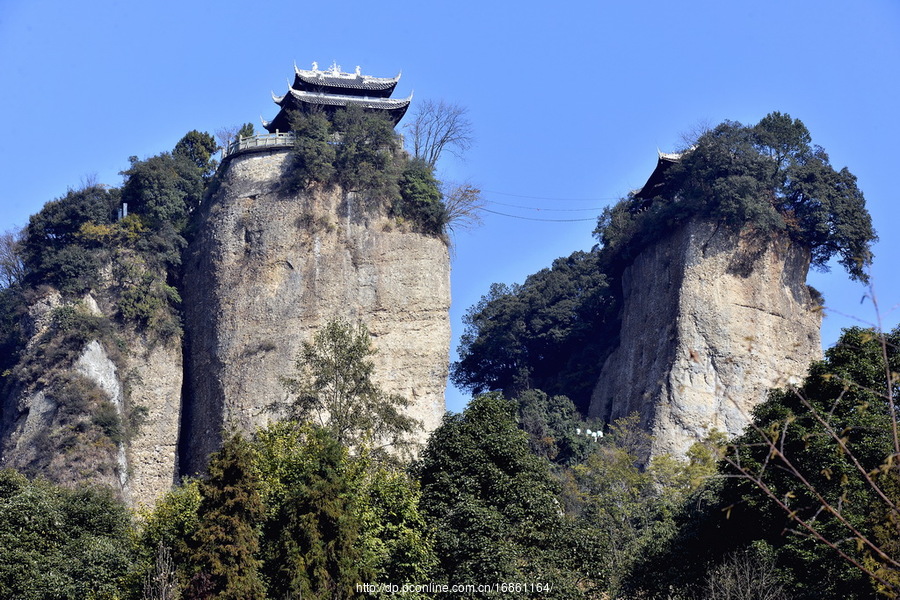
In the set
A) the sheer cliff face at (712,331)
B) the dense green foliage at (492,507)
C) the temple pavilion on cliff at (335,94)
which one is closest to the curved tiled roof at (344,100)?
the temple pavilion on cliff at (335,94)

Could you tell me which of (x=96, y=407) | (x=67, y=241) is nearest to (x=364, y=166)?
(x=67, y=241)

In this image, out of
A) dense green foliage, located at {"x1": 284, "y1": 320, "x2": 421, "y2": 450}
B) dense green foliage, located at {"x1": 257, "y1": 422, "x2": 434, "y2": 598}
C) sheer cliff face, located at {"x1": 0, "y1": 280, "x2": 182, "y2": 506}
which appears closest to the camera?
dense green foliage, located at {"x1": 257, "y1": 422, "x2": 434, "y2": 598}

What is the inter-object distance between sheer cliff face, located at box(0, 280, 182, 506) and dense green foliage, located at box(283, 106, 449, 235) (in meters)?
7.66

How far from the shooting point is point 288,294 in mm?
42188

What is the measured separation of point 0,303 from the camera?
45875mm

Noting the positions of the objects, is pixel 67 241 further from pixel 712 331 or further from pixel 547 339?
pixel 712 331

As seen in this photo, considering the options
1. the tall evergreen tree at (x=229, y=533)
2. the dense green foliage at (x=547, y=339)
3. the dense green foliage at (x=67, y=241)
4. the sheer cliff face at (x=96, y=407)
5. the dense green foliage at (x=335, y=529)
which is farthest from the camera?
the dense green foliage at (x=547, y=339)

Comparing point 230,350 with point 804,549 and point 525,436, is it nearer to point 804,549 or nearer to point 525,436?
point 525,436

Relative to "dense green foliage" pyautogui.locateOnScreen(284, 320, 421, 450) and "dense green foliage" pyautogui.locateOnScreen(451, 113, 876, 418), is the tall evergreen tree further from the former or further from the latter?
"dense green foliage" pyautogui.locateOnScreen(451, 113, 876, 418)

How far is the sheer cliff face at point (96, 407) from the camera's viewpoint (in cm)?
3844

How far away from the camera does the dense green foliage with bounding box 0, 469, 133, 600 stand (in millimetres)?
23344

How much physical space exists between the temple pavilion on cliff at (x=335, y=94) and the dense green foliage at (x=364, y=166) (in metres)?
2.07

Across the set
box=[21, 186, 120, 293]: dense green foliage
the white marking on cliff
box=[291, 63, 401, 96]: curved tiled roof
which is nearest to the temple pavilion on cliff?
box=[291, 63, 401, 96]: curved tiled roof

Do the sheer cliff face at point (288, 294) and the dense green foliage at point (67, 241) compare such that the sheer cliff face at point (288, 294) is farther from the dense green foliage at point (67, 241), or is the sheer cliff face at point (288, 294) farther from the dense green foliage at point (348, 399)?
the dense green foliage at point (348, 399)
